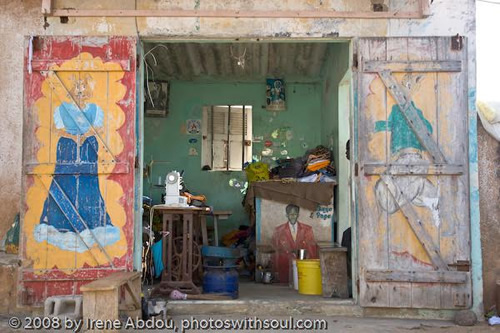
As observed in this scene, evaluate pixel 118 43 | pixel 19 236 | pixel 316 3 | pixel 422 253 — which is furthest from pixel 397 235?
pixel 19 236

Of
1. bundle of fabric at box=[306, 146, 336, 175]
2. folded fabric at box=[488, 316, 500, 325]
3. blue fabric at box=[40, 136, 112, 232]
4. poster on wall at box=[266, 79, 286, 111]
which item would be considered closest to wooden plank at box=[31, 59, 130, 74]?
blue fabric at box=[40, 136, 112, 232]

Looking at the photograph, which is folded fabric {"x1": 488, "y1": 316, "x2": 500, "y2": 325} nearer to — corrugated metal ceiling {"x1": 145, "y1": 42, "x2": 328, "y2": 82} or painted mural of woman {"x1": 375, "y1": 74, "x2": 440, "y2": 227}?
painted mural of woman {"x1": 375, "y1": 74, "x2": 440, "y2": 227}

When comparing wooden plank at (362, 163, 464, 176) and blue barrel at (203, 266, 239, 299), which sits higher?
wooden plank at (362, 163, 464, 176)

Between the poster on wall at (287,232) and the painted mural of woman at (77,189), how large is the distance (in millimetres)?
3120

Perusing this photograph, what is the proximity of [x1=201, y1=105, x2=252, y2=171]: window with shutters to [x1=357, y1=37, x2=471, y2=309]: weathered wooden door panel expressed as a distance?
505 cm

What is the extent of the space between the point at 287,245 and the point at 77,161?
3.75 meters

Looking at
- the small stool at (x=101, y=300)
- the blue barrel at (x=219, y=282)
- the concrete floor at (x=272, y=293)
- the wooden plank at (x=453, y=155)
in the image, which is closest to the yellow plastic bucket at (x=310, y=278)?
the concrete floor at (x=272, y=293)

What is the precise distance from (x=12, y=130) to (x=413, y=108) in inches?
176

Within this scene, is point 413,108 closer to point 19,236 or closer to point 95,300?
point 95,300

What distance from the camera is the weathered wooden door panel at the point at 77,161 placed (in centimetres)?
624

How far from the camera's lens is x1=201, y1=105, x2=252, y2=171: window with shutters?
37.0ft

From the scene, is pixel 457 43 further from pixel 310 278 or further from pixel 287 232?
pixel 287 232

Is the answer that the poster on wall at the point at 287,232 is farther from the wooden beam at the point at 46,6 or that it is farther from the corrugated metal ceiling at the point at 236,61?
the wooden beam at the point at 46,6

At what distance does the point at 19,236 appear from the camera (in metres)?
6.36
